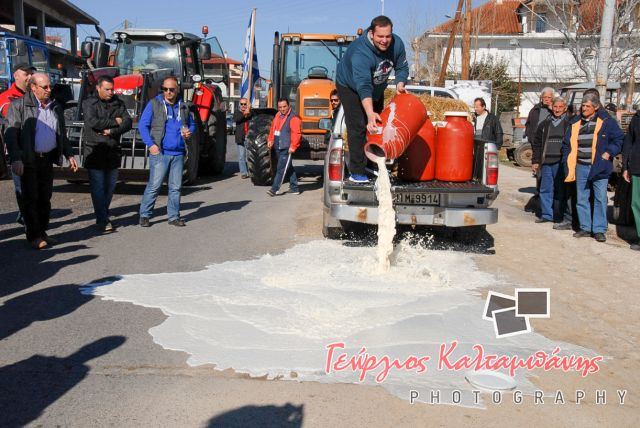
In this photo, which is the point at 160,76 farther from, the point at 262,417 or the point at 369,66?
the point at 262,417

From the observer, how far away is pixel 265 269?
6.61m

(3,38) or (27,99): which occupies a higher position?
(3,38)

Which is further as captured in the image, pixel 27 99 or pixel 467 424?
pixel 27 99

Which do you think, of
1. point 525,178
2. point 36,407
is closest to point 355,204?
point 36,407

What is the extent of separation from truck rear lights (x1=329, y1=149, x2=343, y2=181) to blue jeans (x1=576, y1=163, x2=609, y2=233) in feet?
11.9

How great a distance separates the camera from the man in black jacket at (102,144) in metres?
8.45

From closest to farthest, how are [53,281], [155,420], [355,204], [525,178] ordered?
[155,420] < [53,281] < [355,204] < [525,178]

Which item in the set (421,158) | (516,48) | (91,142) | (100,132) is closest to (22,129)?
(91,142)

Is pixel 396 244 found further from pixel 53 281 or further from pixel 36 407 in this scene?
pixel 36 407

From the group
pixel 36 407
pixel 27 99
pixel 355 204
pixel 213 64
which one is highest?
pixel 213 64

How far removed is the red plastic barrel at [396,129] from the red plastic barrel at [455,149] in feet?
2.17

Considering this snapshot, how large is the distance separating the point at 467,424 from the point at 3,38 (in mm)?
16605

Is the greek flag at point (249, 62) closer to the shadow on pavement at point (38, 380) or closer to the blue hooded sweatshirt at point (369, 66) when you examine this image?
the blue hooded sweatshirt at point (369, 66)

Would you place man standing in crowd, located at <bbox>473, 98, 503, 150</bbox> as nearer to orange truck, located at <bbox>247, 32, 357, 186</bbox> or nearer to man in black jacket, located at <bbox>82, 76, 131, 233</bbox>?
orange truck, located at <bbox>247, 32, 357, 186</bbox>
